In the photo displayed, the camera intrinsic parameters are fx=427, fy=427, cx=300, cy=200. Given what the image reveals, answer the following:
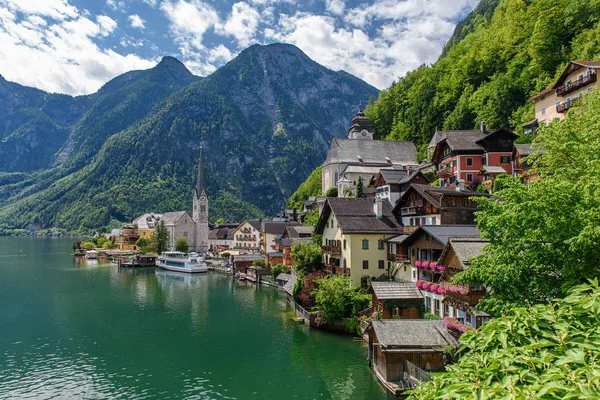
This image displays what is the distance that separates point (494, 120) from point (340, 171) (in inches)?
1263

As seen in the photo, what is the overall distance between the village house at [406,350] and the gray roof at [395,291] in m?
6.52

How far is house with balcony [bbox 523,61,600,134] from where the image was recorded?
147 feet

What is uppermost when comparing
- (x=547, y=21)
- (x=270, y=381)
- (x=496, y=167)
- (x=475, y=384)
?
(x=547, y=21)

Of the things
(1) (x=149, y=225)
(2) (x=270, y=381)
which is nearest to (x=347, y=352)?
(2) (x=270, y=381)

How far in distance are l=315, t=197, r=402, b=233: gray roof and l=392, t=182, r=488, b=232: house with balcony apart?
204 cm

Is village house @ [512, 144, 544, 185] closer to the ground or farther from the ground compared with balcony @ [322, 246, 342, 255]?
farther from the ground

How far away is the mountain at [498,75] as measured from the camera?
66.1 metres

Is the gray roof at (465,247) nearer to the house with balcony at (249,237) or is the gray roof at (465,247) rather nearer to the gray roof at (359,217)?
the gray roof at (359,217)

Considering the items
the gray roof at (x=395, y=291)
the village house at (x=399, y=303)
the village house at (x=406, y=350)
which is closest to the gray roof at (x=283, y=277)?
the gray roof at (x=395, y=291)

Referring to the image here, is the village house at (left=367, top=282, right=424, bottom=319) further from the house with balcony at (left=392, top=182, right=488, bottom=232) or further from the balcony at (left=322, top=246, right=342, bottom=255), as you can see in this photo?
the balcony at (left=322, top=246, right=342, bottom=255)

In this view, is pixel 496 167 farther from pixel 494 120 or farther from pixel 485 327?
pixel 485 327

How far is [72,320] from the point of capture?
45.0 m

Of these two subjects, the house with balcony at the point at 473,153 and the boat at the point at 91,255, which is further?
the boat at the point at 91,255

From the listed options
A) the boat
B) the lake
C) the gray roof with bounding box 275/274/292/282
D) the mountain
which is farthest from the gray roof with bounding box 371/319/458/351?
the boat
